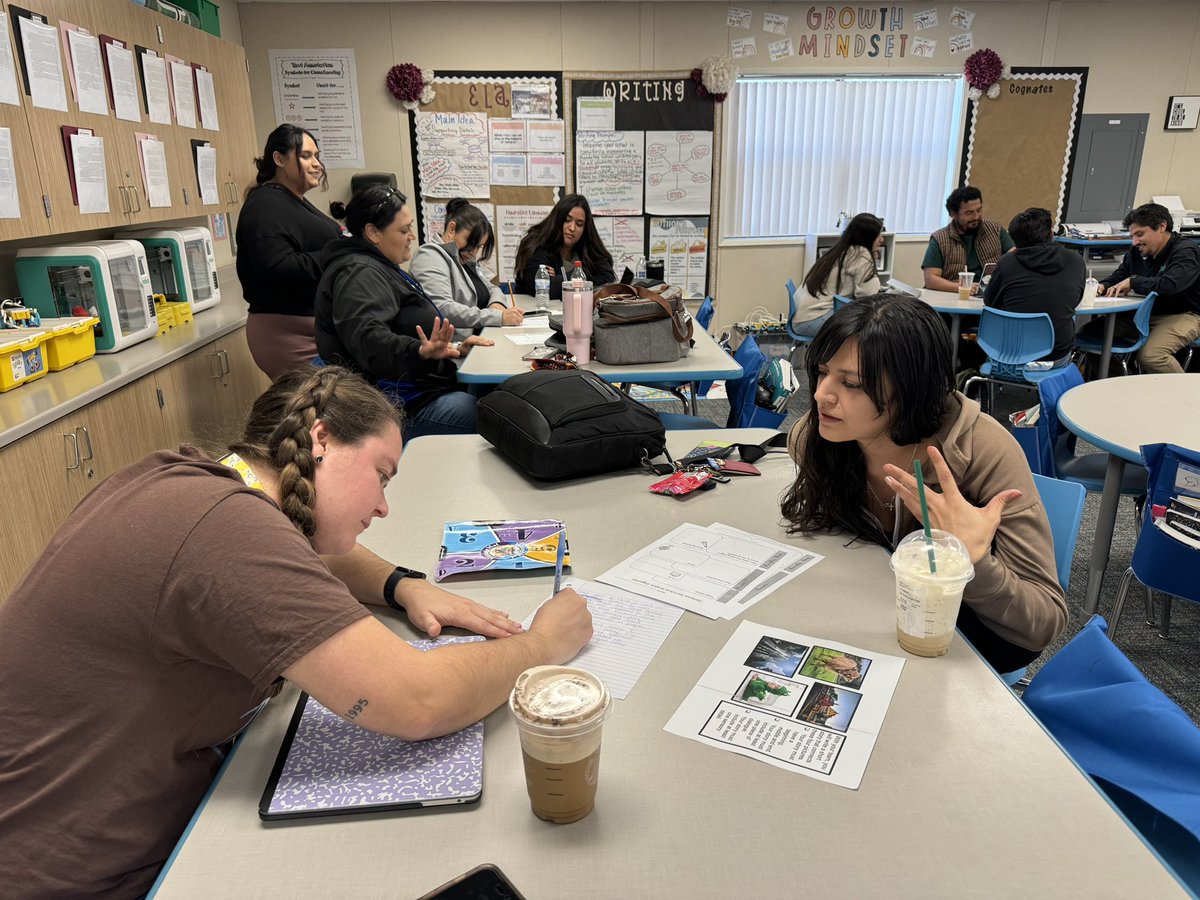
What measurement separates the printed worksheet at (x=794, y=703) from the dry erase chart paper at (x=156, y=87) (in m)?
3.81

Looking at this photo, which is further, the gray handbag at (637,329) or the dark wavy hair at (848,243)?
the dark wavy hair at (848,243)

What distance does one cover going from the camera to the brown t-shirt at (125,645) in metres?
0.86

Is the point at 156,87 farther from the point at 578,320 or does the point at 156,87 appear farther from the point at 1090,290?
the point at 1090,290

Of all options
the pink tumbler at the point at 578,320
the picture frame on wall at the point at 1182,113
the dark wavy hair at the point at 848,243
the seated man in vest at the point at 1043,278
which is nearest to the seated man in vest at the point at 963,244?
the dark wavy hair at the point at 848,243

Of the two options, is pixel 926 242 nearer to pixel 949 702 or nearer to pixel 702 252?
pixel 702 252

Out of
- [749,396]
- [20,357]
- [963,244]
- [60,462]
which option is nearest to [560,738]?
[749,396]

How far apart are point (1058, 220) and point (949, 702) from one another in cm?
642

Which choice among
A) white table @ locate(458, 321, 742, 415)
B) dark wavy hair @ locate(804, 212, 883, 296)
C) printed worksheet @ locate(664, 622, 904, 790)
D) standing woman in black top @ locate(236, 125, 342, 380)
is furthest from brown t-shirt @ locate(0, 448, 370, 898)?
dark wavy hair @ locate(804, 212, 883, 296)

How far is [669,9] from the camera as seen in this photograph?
5555 mm

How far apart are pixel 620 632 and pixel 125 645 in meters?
0.66

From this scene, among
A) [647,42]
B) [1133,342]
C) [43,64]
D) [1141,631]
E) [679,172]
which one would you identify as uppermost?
[647,42]

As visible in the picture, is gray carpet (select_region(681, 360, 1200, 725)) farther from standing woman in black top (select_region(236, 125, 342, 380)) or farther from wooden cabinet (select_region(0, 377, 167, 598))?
standing woman in black top (select_region(236, 125, 342, 380))

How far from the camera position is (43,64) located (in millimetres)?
2844

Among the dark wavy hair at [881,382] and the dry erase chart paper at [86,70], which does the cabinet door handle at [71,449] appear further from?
the dark wavy hair at [881,382]
